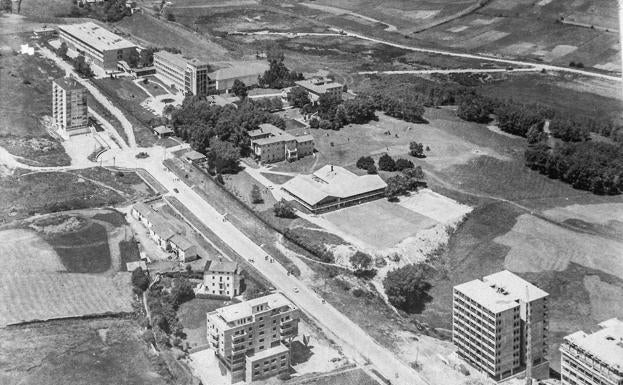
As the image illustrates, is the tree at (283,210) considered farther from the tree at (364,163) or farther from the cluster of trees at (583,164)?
the cluster of trees at (583,164)

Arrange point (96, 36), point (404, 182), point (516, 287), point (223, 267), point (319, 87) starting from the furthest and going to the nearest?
point (96, 36), point (319, 87), point (404, 182), point (223, 267), point (516, 287)

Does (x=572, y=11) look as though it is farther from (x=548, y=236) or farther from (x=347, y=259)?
(x=347, y=259)

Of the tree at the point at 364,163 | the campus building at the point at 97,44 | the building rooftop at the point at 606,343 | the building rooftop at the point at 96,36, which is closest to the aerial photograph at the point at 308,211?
the building rooftop at the point at 606,343

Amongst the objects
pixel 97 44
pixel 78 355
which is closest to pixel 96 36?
pixel 97 44

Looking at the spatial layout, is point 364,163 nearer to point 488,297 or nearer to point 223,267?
point 223,267

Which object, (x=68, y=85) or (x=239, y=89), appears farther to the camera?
(x=239, y=89)

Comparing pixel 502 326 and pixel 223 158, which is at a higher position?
pixel 223 158

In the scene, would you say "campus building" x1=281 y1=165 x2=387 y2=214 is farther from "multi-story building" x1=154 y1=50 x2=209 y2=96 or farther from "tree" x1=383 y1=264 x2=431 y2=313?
"multi-story building" x1=154 y1=50 x2=209 y2=96
